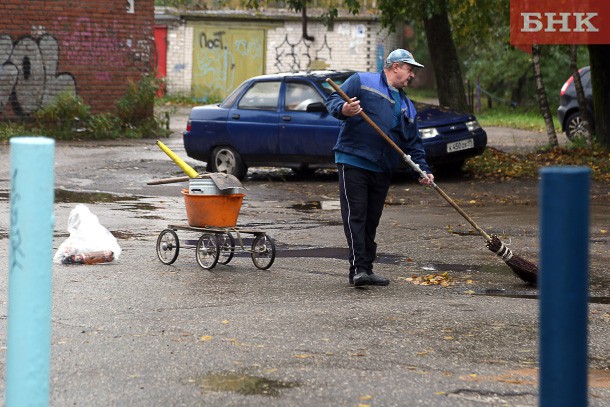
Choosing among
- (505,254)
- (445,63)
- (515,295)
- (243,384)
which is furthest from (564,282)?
(445,63)

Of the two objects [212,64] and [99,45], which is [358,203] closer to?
[99,45]

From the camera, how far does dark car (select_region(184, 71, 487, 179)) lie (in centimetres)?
1719

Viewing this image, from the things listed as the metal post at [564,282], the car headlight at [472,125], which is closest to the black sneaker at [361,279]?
the metal post at [564,282]

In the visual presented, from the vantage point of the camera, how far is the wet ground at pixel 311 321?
585 cm

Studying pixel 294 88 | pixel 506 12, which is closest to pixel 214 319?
pixel 294 88

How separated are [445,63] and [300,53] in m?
20.3

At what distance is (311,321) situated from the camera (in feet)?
24.7

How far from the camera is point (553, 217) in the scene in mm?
3084

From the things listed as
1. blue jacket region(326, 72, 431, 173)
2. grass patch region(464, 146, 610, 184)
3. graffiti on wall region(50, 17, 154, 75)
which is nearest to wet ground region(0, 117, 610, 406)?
blue jacket region(326, 72, 431, 173)

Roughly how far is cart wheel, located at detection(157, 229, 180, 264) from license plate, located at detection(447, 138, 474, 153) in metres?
7.78

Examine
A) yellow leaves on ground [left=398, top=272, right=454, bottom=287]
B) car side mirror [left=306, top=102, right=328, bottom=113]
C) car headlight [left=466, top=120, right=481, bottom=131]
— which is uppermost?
car side mirror [left=306, top=102, right=328, bottom=113]

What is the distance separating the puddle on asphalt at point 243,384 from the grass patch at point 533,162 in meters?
12.1

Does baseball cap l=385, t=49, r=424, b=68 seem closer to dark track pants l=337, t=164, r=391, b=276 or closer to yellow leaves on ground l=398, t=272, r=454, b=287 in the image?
dark track pants l=337, t=164, r=391, b=276

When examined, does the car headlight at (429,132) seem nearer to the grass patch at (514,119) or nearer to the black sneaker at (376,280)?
the black sneaker at (376,280)
